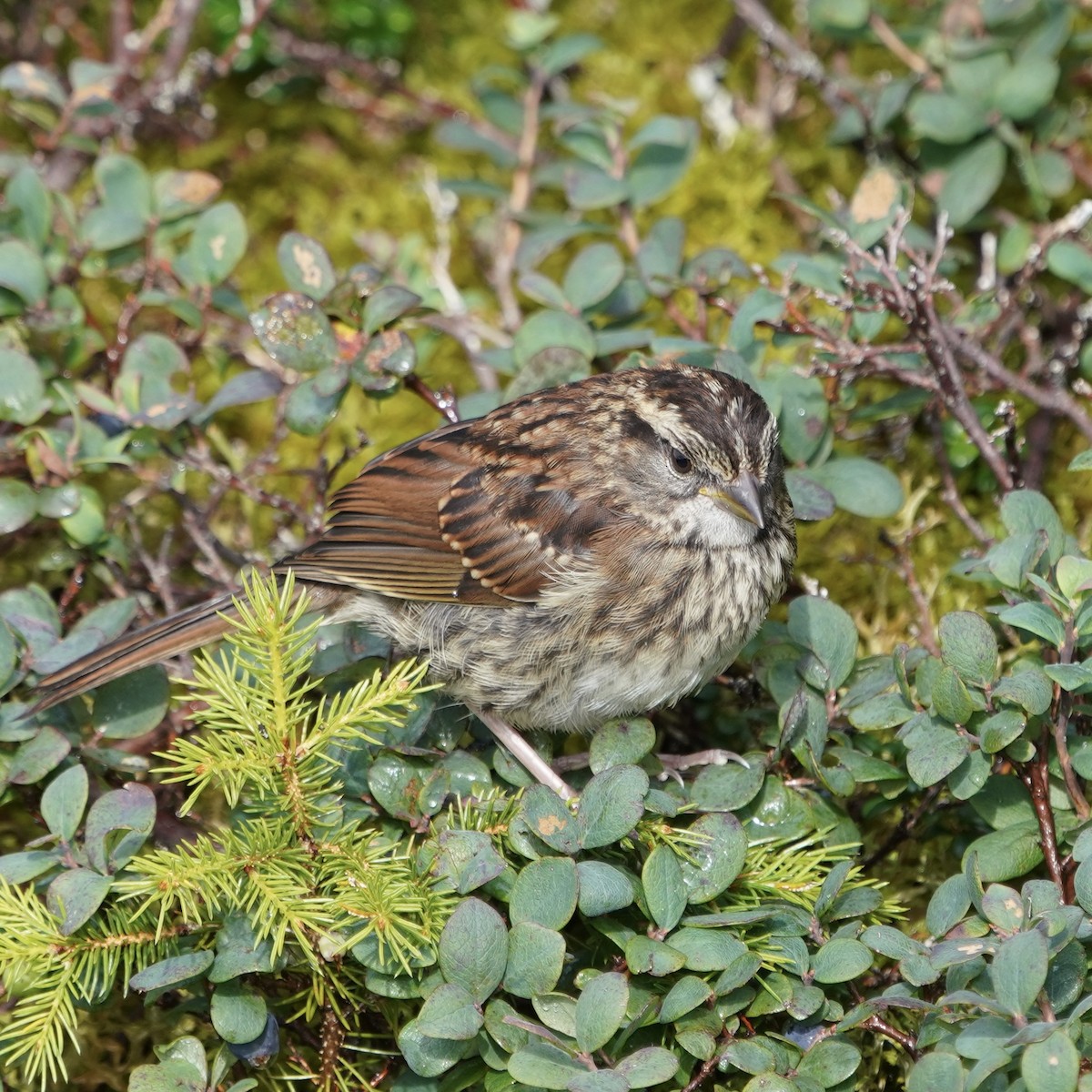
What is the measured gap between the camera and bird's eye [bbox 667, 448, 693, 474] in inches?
132

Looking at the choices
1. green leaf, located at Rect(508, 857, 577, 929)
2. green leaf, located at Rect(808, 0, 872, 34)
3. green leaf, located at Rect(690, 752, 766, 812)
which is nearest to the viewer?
green leaf, located at Rect(508, 857, 577, 929)

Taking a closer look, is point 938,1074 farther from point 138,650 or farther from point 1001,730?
point 138,650

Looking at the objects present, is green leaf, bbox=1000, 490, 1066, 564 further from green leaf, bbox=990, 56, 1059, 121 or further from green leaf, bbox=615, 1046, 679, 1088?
green leaf, bbox=990, 56, 1059, 121

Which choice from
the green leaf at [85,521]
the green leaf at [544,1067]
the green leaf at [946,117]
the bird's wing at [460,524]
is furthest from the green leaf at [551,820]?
the green leaf at [946,117]

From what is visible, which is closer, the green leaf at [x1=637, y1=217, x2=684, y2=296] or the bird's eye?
the bird's eye

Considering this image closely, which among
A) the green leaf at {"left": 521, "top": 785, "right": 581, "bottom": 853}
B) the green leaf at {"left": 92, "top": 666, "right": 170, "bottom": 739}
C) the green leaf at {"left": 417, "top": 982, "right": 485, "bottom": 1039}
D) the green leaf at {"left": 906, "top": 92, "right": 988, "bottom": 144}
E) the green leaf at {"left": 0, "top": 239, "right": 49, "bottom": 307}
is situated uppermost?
the green leaf at {"left": 906, "top": 92, "right": 988, "bottom": 144}

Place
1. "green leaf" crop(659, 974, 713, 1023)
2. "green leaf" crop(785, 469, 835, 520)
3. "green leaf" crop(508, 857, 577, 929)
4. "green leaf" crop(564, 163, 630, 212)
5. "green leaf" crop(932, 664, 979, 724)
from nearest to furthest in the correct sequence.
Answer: "green leaf" crop(659, 974, 713, 1023) → "green leaf" crop(508, 857, 577, 929) → "green leaf" crop(932, 664, 979, 724) → "green leaf" crop(785, 469, 835, 520) → "green leaf" crop(564, 163, 630, 212)

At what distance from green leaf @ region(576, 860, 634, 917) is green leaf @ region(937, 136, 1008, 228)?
8.41ft

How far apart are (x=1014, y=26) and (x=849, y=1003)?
323 cm

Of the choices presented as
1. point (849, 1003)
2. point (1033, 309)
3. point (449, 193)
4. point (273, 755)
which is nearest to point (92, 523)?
point (273, 755)

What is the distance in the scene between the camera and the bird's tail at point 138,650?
3344 mm

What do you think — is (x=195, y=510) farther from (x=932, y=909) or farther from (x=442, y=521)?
(x=932, y=909)

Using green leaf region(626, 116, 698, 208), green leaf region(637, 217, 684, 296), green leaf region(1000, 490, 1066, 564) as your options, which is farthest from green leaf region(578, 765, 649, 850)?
green leaf region(626, 116, 698, 208)

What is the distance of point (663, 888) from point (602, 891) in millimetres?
132
